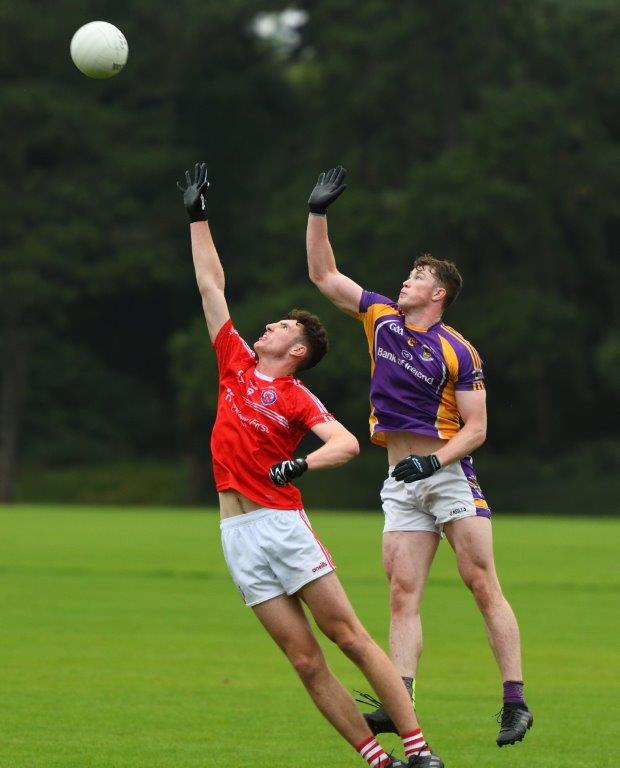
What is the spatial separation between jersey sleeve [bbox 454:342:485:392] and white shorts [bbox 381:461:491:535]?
451mm

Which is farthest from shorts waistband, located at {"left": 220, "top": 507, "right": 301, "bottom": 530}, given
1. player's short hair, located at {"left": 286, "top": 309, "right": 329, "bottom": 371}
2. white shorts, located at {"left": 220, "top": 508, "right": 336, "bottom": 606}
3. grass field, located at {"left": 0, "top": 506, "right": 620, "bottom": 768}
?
grass field, located at {"left": 0, "top": 506, "right": 620, "bottom": 768}

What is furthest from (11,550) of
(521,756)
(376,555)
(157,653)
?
(521,756)

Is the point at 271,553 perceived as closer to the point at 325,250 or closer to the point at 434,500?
the point at 434,500

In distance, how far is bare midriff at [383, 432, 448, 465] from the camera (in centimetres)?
887

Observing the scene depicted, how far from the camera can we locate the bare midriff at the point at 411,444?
8867mm

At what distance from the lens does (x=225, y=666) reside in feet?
43.2

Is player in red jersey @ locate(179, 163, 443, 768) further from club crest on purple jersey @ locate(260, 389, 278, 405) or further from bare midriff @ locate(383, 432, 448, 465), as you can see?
bare midriff @ locate(383, 432, 448, 465)

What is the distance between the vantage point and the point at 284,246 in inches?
2110

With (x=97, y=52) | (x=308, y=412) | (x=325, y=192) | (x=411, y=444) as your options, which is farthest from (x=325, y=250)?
(x=97, y=52)

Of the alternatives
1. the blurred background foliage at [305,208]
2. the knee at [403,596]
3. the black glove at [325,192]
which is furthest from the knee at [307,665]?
the blurred background foliage at [305,208]

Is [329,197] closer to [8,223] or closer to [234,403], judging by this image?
[234,403]

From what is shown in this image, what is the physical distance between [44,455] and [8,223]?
8204 mm

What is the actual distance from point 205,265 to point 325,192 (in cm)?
99

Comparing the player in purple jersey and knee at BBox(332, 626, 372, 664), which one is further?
the player in purple jersey
